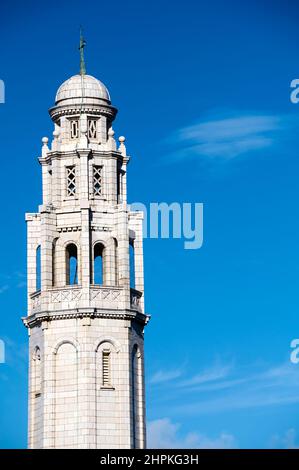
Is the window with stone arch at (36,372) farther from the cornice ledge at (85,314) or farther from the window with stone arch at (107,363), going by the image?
the window with stone arch at (107,363)

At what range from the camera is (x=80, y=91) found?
13600 cm

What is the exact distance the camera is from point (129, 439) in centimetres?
13062

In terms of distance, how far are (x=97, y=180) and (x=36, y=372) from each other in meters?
12.1

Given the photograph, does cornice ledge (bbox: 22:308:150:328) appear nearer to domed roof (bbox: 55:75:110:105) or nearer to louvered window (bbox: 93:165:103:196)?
louvered window (bbox: 93:165:103:196)

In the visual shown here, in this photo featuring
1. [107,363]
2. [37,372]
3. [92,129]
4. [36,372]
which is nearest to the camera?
[107,363]

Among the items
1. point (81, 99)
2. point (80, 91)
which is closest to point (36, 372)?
point (81, 99)

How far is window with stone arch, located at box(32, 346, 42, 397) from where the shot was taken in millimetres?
132875

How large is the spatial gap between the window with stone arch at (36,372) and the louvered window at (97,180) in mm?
10049

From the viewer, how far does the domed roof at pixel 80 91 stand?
135875 millimetres

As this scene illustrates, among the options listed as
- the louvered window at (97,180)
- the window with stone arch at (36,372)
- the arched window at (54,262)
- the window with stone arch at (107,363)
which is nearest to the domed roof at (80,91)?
the louvered window at (97,180)

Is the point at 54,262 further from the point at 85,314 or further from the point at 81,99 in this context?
the point at 81,99

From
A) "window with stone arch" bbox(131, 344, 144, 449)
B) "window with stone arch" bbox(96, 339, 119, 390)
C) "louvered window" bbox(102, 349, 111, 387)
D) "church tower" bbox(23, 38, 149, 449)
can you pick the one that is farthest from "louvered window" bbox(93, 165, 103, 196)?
"louvered window" bbox(102, 349, 111, 387)
